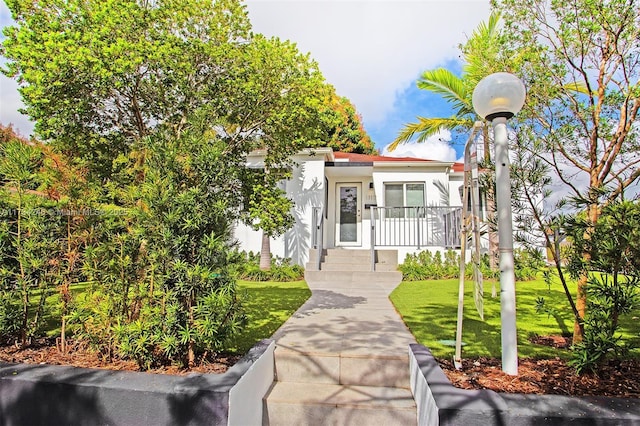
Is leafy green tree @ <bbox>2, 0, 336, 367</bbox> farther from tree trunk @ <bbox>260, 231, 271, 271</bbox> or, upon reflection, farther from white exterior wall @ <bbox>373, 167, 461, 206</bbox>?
white exterior wall @ <bbox>373, 167, 461, 206</bbox>

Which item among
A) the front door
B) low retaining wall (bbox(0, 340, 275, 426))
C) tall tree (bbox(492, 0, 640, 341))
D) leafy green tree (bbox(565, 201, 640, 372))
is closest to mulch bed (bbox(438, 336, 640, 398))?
leafy green tree (bbox(565, 201, 640, 372))

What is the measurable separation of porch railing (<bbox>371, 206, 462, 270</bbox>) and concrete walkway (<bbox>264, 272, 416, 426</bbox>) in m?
7.57

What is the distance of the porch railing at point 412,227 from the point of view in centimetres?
1217

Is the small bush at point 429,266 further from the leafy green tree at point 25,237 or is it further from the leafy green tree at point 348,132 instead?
the leafy green tree at point 348,132

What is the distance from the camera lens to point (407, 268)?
10922 millimetres

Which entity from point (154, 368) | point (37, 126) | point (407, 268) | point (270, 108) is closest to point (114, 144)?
point (37, 126)

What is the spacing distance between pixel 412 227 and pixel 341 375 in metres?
9.70

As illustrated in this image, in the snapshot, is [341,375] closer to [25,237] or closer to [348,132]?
[25,237]

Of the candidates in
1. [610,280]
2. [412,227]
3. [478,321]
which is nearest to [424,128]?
[412,227]

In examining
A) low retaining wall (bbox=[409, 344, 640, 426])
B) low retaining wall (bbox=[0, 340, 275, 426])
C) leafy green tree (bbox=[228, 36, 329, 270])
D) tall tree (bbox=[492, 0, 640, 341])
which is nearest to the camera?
low retaining wall (bbox=[409, 344, 640, 426])

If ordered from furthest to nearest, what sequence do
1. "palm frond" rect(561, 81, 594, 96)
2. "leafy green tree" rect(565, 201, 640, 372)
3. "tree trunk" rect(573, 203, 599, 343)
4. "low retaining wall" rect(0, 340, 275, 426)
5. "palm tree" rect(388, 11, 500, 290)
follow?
1. "palm tree" rect(388, 11, 500, 290)
2. "palm frond" rect(561, 81, 594, 96)
3. "tree trunk" rect(573, 203, 599, 343)
4. "leafy green tree" rect(565, 201, 640, 372)
5. "low retaining wall" rect(0, 340, 275, 426)

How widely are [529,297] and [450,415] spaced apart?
6900 mm

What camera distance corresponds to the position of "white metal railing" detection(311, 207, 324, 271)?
10.7 meters

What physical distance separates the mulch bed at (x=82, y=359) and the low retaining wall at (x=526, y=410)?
1.89 meters
